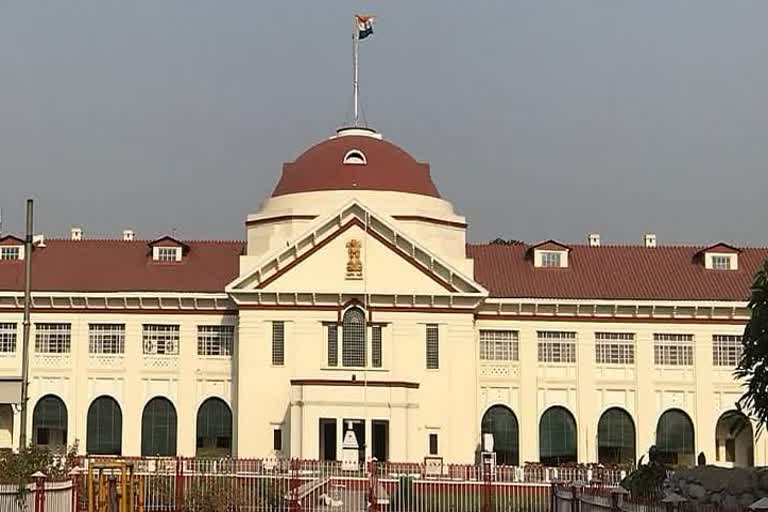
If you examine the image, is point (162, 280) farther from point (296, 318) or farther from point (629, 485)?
point (629, 485)

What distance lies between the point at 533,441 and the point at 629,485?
27.6m

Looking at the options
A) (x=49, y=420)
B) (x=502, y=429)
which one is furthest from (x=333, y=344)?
(x=49, y=420)

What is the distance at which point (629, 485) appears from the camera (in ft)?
88.0

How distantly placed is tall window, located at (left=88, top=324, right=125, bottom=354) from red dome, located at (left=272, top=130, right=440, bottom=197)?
8653 millimetres

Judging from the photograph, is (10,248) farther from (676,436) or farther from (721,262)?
(721,262)

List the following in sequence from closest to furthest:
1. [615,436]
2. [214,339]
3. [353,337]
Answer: [353,337], [615,436], [214,339]

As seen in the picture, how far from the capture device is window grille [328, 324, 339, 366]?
52812mm

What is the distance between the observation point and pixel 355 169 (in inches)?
2207

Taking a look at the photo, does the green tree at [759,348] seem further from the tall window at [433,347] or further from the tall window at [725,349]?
the tall window at [725,349]

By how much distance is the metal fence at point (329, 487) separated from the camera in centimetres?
3306

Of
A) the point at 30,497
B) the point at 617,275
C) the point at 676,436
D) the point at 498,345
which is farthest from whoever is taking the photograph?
the point at 617,275

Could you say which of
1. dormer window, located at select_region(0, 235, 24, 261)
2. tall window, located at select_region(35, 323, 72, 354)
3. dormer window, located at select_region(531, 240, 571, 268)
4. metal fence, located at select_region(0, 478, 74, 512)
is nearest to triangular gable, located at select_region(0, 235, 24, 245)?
dormer window, located at select_region(0, 235, 24, 261)

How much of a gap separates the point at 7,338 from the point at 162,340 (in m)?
6.25

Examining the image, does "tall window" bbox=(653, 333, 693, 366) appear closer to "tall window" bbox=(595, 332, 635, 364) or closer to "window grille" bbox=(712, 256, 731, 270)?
"tall window" bbox=(595, 332, 635, 364)
